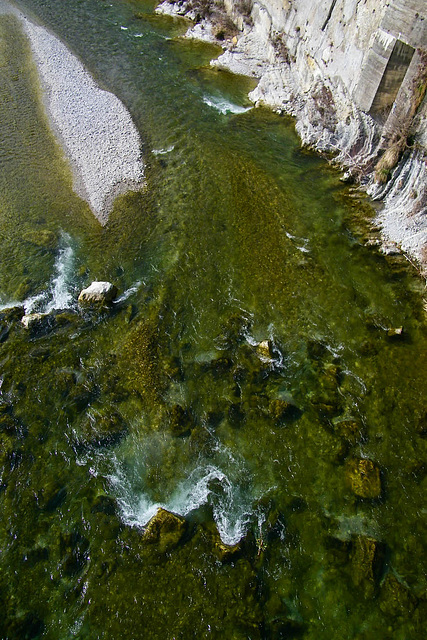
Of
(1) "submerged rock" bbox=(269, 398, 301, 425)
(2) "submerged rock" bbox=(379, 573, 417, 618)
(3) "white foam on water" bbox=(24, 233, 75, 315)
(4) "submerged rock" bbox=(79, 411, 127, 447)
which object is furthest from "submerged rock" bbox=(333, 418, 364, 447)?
(3) "white foam on water" bbox=(24, 233, 75, 315)

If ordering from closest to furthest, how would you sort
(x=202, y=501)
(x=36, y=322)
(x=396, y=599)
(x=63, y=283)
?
1. (x=396, y=599)
2. (x=202, y=501)
3. (x=36, y=322)
4. (x=63, y=283)

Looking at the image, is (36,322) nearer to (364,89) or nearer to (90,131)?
→ (90,131)

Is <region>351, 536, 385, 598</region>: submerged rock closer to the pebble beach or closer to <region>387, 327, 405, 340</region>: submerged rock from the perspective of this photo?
<region>387, 327, 405, 340</region>: submerged rock

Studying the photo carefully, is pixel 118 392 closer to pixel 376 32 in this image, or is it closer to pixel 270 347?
pixel 270 347

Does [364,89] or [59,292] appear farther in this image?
[364,89]

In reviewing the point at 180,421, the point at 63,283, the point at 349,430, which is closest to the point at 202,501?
the point at 180,421

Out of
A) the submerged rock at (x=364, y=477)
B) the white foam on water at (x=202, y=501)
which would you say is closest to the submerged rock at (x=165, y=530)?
the white foam on water at (x=202, y=501)
